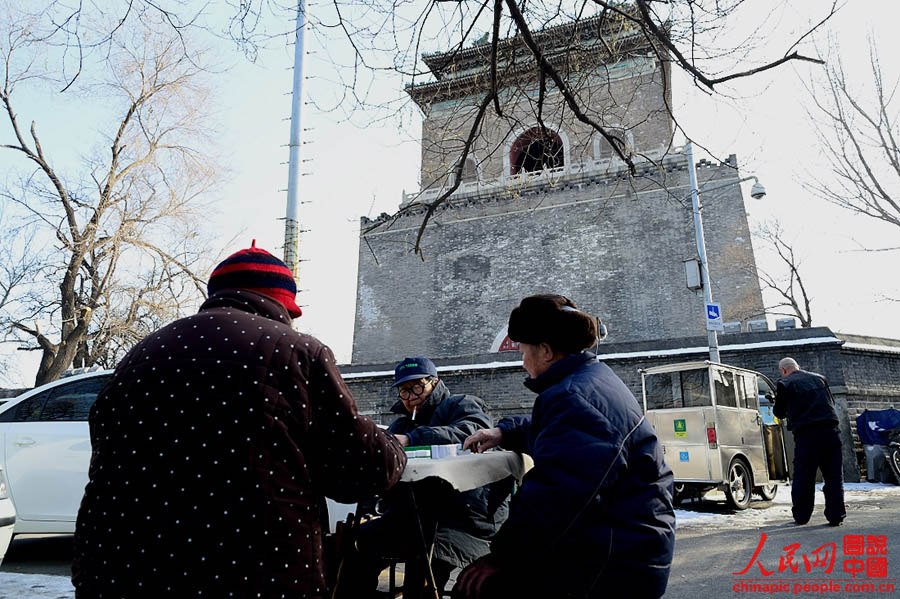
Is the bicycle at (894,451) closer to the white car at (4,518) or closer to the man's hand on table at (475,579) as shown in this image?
the man's hand on table at (475,579)

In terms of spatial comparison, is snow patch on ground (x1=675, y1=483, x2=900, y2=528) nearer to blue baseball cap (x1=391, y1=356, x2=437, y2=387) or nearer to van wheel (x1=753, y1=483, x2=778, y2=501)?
van wheel (x1=753, y1=483, x2=778, y2=501)

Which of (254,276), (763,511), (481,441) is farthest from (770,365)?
(254,276)

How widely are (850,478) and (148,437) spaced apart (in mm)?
13556

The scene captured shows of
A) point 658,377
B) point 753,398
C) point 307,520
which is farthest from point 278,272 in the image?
point 753,398

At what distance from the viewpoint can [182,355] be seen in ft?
5.60

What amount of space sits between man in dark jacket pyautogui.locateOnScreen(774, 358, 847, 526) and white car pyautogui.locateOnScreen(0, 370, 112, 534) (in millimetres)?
6841

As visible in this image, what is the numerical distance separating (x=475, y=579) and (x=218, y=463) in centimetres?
84

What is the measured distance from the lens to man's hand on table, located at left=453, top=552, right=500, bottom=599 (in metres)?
1.87

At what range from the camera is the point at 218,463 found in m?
1.59

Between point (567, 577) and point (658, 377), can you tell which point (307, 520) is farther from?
point (658, 377)

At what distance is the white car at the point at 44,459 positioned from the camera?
18.4 feet

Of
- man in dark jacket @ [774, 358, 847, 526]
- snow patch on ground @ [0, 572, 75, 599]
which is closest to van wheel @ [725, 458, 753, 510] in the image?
man in dark jacket @ [774, 358, 847, 526]

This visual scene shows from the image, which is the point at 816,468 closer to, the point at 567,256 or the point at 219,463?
the point at 219,463

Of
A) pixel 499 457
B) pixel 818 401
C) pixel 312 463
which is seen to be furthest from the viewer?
pixel 818 401
